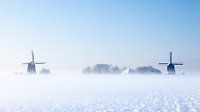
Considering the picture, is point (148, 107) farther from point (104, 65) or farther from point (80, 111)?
point (104, 65)

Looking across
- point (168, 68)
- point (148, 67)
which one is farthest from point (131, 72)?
point (168, 68)

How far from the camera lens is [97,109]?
21.0 m

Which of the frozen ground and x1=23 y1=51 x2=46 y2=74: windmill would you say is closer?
the frozen ground

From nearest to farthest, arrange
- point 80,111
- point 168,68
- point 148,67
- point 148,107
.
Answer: point 80,111, point 148,107, point 168,68, point 148,67

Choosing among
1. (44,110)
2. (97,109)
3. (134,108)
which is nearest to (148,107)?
(134,108)

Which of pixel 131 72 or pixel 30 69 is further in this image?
pixel 131 72

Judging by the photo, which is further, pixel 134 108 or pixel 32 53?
pixel 32 53

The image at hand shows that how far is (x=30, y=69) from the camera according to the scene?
9781cm

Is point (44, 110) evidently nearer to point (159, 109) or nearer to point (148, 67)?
point (159, 109)

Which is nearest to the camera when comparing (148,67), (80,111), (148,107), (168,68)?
(80,111)

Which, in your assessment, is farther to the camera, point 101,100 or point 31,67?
point 31,67

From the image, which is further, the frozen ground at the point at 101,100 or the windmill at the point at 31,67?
the windmill at the point at 31,67

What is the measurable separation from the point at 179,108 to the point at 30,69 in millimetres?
79249

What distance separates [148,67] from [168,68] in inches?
1246
